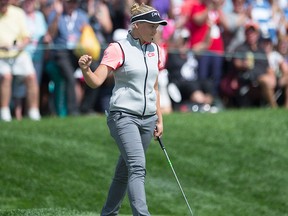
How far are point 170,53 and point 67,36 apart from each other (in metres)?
2.08

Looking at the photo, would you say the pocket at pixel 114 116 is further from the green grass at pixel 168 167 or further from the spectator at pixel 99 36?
the spectator at pixel 99 36

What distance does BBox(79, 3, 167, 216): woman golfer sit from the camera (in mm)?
7914

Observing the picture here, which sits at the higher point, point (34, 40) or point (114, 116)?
point (34, 40)

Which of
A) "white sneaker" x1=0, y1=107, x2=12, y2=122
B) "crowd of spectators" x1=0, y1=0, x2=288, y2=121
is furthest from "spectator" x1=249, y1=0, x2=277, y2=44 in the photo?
"white sneaker" x1=0, y1=107, x2=12, y2=122

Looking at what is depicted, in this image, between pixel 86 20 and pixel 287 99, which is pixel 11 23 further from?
pixel 287 99

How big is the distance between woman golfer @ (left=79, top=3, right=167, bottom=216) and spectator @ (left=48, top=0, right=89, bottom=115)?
290 inches

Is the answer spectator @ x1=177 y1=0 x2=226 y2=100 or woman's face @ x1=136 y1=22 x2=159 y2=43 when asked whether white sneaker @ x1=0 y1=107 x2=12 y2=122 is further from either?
woman's face @ x1=136 y1=22 x2=159 y2=43

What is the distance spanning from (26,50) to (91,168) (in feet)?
9.61

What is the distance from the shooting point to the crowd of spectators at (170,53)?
14938 millimetres

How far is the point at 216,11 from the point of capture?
17562 mm

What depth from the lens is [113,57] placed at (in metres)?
7.95

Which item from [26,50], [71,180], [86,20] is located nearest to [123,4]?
[86,20]

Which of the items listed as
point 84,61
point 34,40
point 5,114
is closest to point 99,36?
point 34,40

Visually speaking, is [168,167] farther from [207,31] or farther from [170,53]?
[207,31]
